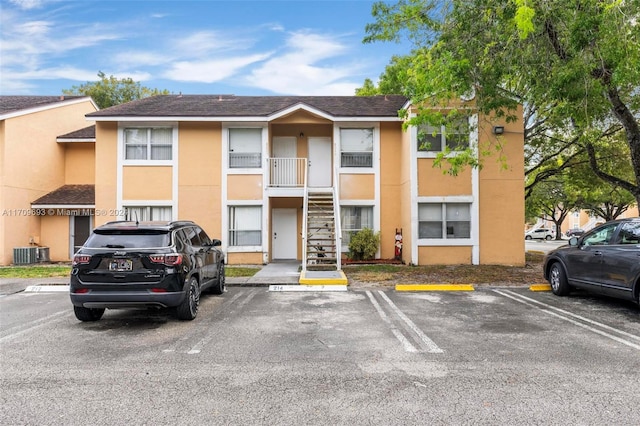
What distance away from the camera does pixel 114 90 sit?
32.2m

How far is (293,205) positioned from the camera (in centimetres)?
1630

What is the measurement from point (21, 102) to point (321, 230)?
15052 millimetres

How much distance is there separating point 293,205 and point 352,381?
12.5 metres

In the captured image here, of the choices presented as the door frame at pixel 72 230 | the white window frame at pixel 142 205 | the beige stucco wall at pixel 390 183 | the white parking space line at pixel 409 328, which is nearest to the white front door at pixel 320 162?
the beige stucco wall at pixel 390 183

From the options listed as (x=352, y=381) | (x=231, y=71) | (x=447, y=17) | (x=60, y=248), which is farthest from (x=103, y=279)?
(x=231, y=71)

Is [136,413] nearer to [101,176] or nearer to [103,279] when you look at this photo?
[103,279]

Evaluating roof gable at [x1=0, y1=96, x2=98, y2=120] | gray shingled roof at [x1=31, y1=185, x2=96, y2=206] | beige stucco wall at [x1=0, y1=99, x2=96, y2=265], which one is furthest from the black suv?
roof gable at [x1=0, y1=96, x2=98, y2=120]

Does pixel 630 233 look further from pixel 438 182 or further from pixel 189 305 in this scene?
pixel 189 305

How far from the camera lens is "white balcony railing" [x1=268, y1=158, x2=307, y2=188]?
51.1 feet

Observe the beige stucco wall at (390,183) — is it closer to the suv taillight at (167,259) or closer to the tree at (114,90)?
the suv taillight at (167,259)

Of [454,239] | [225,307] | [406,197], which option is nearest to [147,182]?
[225,307]

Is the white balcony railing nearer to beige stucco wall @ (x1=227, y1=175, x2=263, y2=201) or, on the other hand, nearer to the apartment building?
the apartment building

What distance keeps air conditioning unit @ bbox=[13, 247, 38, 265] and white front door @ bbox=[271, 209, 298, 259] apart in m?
9.66

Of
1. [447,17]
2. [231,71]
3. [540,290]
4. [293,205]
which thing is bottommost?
[540,290]
